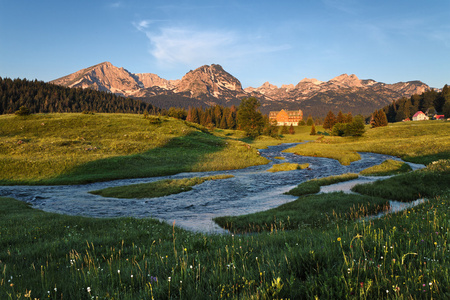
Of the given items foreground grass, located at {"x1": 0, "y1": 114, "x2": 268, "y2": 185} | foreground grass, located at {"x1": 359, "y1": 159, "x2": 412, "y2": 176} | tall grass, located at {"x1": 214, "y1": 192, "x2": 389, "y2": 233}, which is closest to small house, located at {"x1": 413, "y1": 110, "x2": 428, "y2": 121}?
foreground grass, located at {"x1": 0, "y1": 114, "x2": 268, "y2": 185}

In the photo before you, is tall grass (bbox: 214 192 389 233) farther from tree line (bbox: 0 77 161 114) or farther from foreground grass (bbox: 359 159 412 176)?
tree line (bbox: 0 77 161 114)

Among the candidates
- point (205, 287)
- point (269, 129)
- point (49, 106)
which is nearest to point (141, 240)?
point (205, 287)

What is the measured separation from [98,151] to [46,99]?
13507cm

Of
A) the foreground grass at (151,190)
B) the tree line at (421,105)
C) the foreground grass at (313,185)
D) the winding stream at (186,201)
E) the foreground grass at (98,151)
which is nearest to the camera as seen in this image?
the winding stream at (186,201)

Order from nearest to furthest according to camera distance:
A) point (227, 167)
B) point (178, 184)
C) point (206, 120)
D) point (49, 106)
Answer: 1. point (178, 184)
2. point (227, 167)
3. point (49, 106)
4. point (206, 120)

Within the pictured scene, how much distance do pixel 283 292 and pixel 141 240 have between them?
7.25 meters

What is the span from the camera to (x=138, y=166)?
40.9 metres

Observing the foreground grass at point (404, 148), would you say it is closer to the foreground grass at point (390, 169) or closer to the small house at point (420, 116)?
the foreground grass at point (390, 169)

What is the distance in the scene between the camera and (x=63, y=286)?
4.12 meters

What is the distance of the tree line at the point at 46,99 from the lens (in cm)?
13700

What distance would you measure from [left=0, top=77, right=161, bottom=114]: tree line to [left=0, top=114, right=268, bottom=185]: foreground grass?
82.7 m

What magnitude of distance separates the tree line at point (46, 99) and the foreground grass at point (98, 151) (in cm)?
8270

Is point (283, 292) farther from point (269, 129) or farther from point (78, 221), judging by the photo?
point (269, 129)

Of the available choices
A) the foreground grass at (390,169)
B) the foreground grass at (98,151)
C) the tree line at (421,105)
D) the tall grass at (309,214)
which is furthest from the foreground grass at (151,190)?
the tree line at (421,105)
